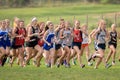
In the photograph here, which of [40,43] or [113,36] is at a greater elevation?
[113,36]

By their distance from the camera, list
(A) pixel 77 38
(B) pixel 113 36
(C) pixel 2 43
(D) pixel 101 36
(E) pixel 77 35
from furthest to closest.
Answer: (B) pixel 113 36 → (E) pixel 77 35 → (A) pixel 77 38 → (C) pixel 2 43 → (D) pixel 101 36

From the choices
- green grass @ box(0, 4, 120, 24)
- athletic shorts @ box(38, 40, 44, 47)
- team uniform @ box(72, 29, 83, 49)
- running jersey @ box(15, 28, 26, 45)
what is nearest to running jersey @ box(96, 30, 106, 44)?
team uniform @ box(72, 29, 83, 49)

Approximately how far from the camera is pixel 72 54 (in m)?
26.8

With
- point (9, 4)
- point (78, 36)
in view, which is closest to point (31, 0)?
point (9, 4)

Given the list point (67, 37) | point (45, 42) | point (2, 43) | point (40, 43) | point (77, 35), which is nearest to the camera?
point (45, 42)

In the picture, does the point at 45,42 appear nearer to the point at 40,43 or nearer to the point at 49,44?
the point at 49,44

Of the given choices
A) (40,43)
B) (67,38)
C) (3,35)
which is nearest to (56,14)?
(40,43)

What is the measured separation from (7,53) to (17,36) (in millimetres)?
835

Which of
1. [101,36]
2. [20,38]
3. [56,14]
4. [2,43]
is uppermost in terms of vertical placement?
[101,36]

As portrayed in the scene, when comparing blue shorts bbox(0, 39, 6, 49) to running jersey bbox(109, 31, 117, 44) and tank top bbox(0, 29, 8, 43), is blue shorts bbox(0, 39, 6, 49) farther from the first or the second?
running jersey bbox(109, 31, 117, 44)

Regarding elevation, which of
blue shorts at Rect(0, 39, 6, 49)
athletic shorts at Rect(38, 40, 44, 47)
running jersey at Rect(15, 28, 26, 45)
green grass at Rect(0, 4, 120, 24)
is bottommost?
green grass at Rect(0, 4, 120, 24)

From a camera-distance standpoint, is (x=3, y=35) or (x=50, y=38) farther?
(x=3, y=35)

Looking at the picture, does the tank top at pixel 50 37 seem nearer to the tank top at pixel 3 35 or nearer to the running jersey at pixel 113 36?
the tank top at pixel 3 35

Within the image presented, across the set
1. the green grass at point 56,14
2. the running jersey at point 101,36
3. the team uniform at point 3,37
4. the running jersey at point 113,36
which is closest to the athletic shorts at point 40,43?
the team uniform at point 3,37
